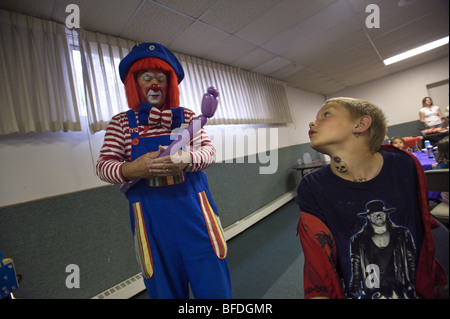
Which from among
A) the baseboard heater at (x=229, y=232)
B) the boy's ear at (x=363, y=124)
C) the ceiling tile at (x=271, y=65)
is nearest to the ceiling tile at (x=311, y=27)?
the ceiling tile at (x=271, y=65)

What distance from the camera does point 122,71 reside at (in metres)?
0.95

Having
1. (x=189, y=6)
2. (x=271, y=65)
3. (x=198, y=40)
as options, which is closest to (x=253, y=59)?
(x=271, y=65)

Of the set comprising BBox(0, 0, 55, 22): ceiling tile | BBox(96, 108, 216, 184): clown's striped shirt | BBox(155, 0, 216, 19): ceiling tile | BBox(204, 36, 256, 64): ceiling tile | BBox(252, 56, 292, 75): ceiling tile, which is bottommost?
BBox(96, 108, 216, 184): clown's striped shirt

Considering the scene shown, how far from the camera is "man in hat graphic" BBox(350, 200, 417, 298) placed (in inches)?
19.4

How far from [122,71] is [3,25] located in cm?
154

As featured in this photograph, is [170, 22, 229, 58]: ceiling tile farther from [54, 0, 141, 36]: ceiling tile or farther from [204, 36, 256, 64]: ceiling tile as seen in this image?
[54, 0, 141, 36]: ceiling tile

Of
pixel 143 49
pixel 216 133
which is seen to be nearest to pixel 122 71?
pixel 143 49

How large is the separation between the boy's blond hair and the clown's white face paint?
0.74 m

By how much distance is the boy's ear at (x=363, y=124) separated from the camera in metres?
0.52

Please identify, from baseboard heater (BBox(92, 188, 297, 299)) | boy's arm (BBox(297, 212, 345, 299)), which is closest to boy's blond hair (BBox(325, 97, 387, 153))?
boy's arm (BBox(297, 212, 345, 299))

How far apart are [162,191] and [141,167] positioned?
0.14m

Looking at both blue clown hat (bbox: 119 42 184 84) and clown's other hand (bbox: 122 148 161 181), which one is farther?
blue clown hat (bbox: 119 42 184 84)

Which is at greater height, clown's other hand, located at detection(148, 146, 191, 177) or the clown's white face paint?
the clown's white face paint
